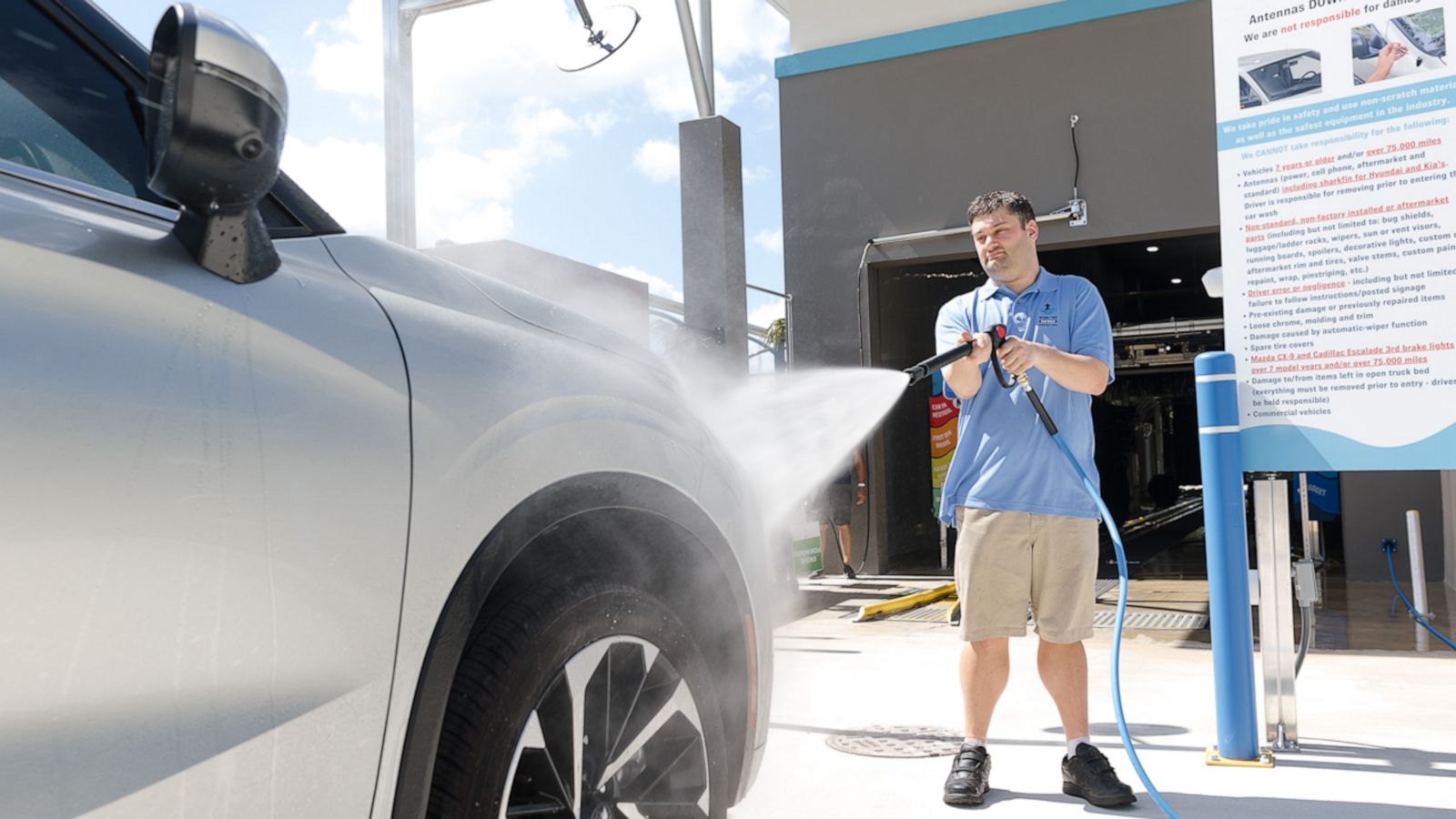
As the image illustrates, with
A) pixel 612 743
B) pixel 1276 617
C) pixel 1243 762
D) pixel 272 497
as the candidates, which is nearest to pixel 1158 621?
pixel 1276 617

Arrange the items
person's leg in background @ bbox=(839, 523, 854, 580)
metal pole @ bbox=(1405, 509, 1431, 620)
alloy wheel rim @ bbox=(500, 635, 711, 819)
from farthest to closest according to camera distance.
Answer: person's leg in background @ bbox=(839, 523, 854, 580), metal pole @ bbox=(1405, 509, 1431, 620), alloy wheel rim @ bbox=(500, 635, 711, 819)

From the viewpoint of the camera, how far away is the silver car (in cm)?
105

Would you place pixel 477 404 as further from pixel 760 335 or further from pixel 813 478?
pixel 760 335

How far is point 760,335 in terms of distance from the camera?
477 inches

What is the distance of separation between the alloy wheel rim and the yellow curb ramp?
6100 mm

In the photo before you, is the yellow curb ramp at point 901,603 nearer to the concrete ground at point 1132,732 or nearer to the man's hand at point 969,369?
the concrete ground at point 1132,732

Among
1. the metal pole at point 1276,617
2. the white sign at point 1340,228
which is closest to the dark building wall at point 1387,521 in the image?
the metal pole at point 1276,617

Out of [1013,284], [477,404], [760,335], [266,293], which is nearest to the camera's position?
[266,293]

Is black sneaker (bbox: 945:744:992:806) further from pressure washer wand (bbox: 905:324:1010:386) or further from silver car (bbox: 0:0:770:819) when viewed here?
silver car (bbox: 0:0:770:819)

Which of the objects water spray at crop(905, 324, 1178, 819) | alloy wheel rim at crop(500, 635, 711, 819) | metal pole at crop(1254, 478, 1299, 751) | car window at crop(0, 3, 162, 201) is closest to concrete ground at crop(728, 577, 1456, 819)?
metal pole at crop(1254, 478, 1299, 751)

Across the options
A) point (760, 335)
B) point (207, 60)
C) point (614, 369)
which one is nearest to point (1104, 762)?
point (614, 369)

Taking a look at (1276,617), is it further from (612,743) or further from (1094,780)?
(612,743)

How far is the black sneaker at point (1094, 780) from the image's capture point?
3314 mm

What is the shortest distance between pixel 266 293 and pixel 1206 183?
996 cm
